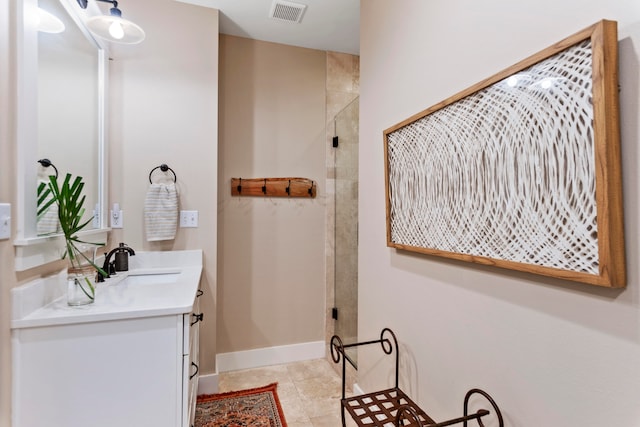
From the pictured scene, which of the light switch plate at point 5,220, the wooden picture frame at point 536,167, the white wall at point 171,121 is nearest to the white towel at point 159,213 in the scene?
the white wall at point 171,121

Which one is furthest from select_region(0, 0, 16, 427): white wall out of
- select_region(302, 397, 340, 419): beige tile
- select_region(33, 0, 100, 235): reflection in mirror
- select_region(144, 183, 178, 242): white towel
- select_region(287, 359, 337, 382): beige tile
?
select_region(287, 359, 337, 382): beige tile

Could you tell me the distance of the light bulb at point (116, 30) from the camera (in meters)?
1.59

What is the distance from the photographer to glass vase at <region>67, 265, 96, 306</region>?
129 cm

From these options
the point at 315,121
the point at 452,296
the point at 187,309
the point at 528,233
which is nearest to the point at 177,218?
the point at 187,309

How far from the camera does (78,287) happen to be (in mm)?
1300

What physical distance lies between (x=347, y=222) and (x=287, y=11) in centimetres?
159

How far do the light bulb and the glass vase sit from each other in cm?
115

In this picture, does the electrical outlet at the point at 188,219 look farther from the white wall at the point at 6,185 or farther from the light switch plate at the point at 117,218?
the white wall at the point at 6,185

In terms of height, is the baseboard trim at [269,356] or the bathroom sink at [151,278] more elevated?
the bathroom sink at [151,278]

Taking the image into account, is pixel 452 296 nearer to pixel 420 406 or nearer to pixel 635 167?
pixel 420 406

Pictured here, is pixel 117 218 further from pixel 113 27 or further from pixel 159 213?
pixel 113 27

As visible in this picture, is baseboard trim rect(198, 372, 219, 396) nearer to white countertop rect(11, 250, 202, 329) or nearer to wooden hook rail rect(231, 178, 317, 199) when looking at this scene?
white countertop rect(11, 250, 202, 329)

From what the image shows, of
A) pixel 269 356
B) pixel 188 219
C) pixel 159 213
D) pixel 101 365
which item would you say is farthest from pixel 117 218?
pixel 269 356

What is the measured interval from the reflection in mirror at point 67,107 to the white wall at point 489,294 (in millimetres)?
1524
